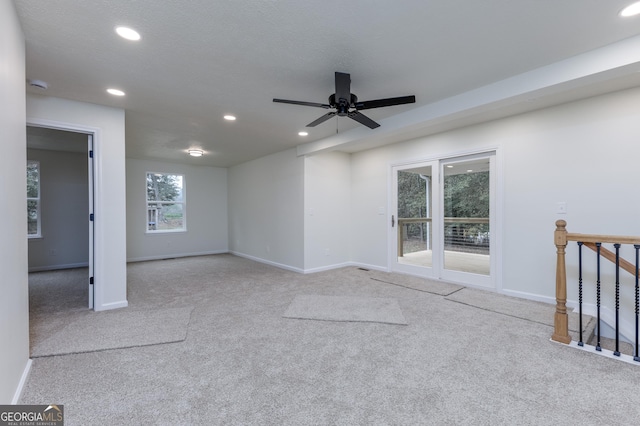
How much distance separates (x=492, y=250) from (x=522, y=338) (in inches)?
66.6

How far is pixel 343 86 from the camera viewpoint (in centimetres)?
258

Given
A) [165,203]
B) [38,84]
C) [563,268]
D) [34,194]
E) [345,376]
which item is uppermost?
[38,84]

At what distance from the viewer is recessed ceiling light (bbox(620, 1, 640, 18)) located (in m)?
1.88

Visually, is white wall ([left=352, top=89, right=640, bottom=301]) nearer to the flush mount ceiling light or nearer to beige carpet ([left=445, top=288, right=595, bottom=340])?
beige carpet ([left=445, top=288, right=595, bottom=340])

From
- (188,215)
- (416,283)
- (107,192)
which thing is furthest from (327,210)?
(188,215)

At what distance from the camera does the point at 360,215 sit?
19.5 feet

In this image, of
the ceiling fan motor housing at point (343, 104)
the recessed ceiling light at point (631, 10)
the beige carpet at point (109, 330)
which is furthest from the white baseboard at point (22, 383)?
the recessed ceiling light at point (631, 10)

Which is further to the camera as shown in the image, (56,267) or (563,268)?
(56,267)

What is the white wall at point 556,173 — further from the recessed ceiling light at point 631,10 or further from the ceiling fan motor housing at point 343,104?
the ceiling fan motor housing at point 343,104

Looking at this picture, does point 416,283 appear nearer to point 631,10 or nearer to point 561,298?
point 561,298

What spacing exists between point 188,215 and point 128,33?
595 centimetres

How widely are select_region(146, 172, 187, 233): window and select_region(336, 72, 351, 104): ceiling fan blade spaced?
6138 mm

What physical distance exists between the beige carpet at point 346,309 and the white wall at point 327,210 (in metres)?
1.70

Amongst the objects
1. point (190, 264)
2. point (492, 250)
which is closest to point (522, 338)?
point (492, 250)
